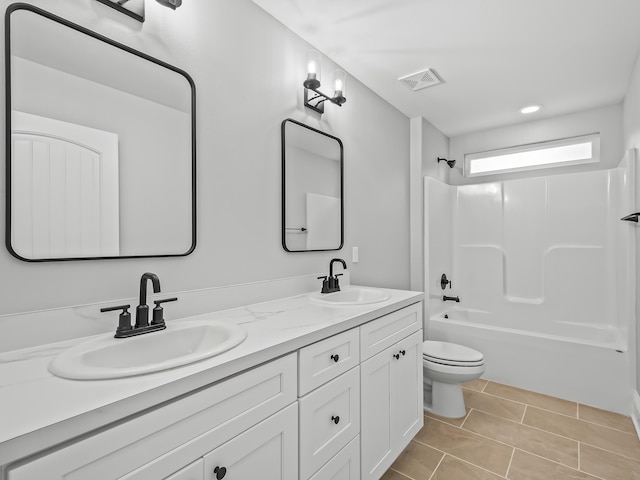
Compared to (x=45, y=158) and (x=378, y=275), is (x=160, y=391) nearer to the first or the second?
(x=45, y=158)

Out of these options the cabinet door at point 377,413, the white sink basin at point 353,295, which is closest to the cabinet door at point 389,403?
the cabinet door at point 377,413

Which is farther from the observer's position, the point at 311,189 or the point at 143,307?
the point at 311,189

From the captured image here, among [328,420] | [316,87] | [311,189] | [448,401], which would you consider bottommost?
[448,401]

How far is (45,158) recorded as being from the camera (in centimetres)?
102

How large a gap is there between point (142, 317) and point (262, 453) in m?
0.58

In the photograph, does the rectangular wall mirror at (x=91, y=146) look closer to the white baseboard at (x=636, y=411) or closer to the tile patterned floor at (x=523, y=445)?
the tile patterned floor at (x=523, y=445)

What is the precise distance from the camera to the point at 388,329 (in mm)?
1662

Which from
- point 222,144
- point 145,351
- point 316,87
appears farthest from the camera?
point 316,87

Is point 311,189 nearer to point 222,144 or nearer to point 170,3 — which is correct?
point 222,144

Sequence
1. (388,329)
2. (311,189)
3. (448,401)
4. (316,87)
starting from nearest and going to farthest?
1. (388,329)
2. (316,87)
3. (311,189)
4. (448,401)

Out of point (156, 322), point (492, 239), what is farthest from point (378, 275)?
point (156, 322)

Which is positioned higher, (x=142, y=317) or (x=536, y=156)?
(x=536, y=156)

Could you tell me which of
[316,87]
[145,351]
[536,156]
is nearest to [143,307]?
[145,351]

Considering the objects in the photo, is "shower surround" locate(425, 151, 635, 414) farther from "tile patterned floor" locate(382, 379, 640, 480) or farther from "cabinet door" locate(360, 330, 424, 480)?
"cabinet door" locate(360, 330, 424, 480)
